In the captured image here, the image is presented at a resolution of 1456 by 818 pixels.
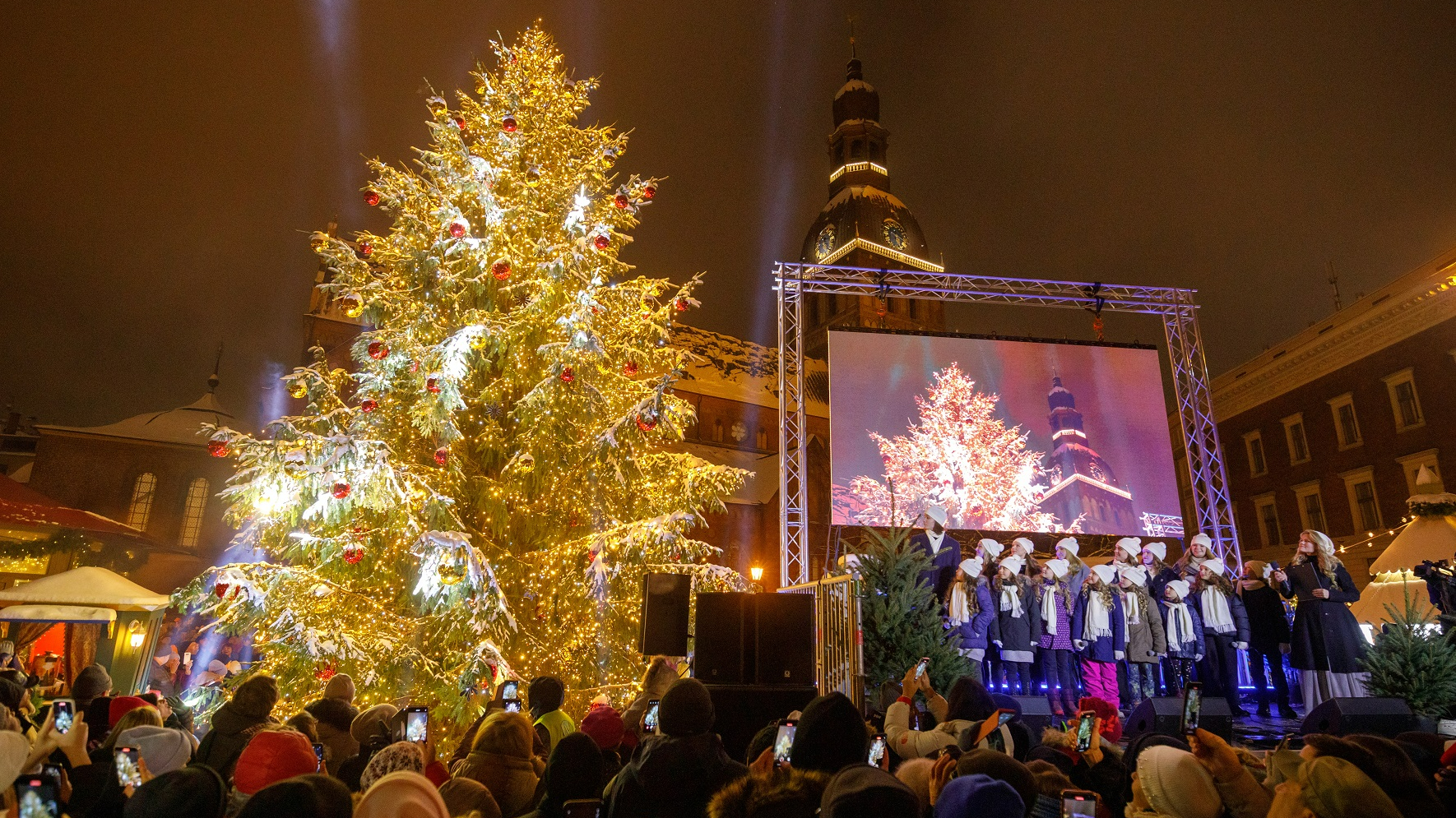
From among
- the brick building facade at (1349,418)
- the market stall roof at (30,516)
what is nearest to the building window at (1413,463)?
the brick building facade at (1349,418)

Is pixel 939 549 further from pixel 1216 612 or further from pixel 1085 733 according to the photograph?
pixel 1085 733

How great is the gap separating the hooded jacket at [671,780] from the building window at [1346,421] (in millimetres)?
30941

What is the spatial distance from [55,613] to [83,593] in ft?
3.75

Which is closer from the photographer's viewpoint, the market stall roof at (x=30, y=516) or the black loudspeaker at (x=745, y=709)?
the black loudspeaker at (x=745, y=709)

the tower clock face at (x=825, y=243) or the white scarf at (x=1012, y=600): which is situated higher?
the tower clock face at (x=825, y=243)

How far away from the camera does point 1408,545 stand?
9.21 metres

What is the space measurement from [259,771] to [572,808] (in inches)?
52.1

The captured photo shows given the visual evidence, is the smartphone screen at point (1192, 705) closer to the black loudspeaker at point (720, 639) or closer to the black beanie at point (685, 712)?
the black beanie at point (685, 712)

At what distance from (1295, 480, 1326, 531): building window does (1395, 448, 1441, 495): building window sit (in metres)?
3.77

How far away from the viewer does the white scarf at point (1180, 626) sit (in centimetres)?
1006

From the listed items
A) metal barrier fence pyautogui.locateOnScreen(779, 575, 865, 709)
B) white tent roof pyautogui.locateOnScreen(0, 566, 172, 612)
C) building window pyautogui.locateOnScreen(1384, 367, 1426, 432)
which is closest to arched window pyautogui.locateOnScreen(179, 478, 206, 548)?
white tent roof pyautogui.locateOnScreen(0, 566, 172, 612)

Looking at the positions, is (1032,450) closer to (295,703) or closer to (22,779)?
(295,703)

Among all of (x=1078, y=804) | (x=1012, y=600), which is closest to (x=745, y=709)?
(x=1078, y=804)

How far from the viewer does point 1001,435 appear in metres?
16.2
